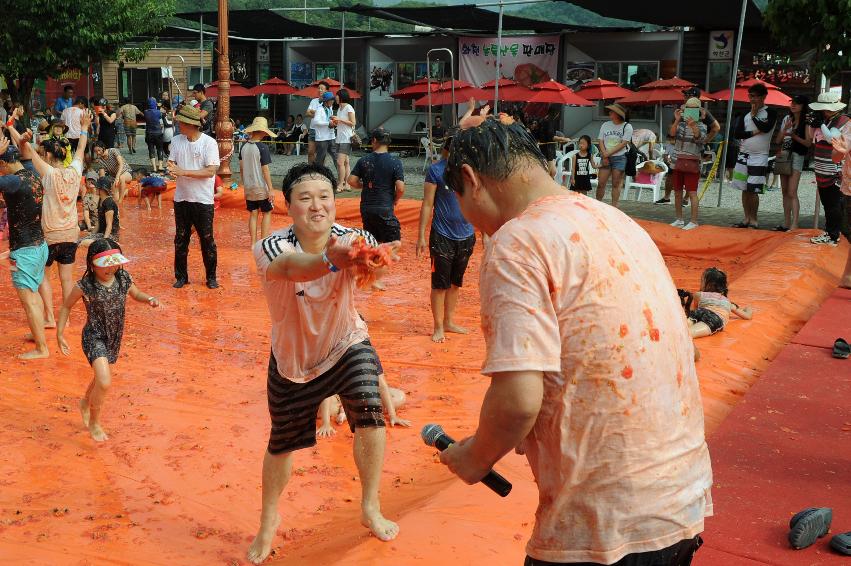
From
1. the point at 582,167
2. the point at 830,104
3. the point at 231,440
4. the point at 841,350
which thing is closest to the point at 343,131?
the point at 582,167

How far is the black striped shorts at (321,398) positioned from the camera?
13.9ft

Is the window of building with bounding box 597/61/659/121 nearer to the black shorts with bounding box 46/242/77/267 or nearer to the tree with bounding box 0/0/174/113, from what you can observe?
the tree with bounding box 0/0/174/113

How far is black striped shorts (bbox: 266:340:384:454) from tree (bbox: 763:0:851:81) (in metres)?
10.5

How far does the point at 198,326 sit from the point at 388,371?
7.71 ft

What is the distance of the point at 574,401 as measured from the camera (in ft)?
7.01

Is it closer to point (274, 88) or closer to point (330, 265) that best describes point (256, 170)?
point (330, 265)

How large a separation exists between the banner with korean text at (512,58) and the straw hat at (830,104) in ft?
48.2

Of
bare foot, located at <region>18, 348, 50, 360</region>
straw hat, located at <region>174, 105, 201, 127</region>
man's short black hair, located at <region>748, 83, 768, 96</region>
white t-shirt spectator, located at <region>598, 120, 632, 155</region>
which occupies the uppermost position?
man's short black hair, located at <region>748, 83, 768, 96</region>

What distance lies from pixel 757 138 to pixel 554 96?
8311mm

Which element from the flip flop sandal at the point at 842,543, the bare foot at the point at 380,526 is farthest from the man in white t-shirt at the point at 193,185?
the flip flop sandal at the point at 842,543

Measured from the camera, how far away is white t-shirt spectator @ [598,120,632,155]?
14.5 metres

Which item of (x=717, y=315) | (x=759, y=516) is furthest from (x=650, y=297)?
(x=717, y=315)

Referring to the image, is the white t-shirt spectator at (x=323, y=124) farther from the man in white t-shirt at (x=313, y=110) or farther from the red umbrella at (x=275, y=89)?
the red umbrella at (x=275, y=89)

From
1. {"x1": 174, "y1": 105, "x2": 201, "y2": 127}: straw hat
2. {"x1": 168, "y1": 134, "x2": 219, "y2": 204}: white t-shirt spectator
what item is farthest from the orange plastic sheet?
{"x1": 174, "y1": 105, "x2": 201, "y2": 127}: straw hat
